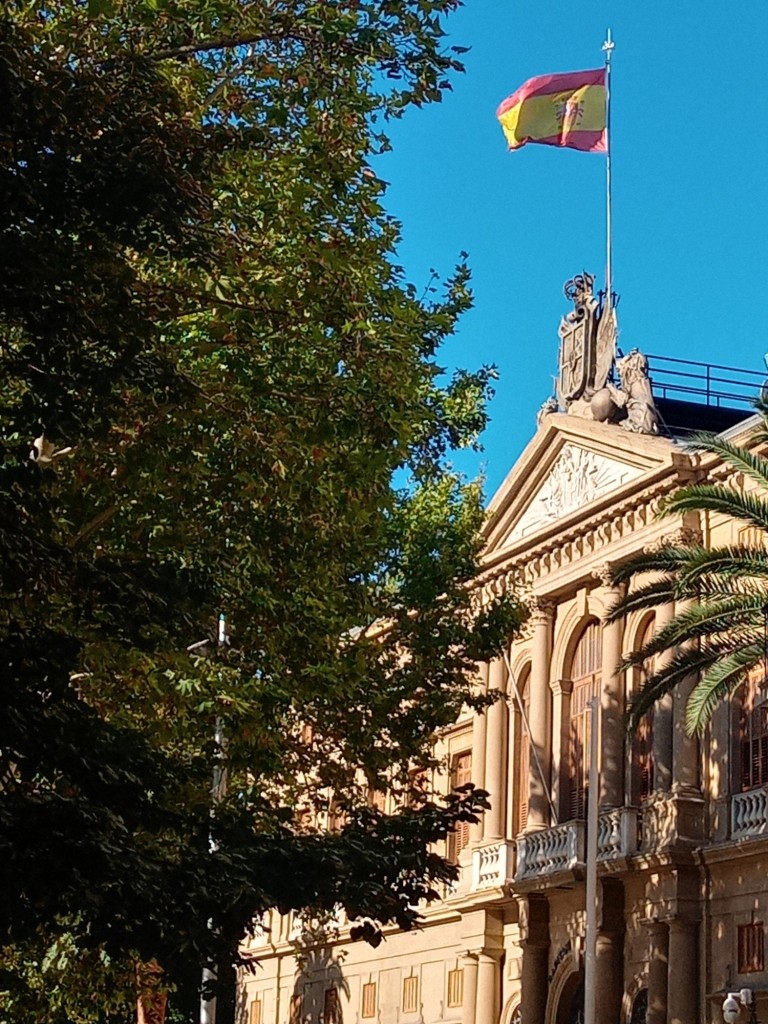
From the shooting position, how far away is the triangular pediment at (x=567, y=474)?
36281 mm

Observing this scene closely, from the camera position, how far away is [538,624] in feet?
130

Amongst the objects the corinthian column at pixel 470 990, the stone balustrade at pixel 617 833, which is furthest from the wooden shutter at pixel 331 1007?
the stone balustrade at pixel 617 833

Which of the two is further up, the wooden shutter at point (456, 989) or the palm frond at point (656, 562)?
the palm frond at point (656, 562)

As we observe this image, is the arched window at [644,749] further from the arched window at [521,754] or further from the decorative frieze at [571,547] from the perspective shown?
the arched window at [521,754]

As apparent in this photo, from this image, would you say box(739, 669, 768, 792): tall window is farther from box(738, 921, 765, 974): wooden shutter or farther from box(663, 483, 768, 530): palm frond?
box(663, 483, 768, 530): palm frond

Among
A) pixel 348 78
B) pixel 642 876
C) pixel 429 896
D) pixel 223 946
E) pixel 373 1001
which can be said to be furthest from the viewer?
pixel 373 1001

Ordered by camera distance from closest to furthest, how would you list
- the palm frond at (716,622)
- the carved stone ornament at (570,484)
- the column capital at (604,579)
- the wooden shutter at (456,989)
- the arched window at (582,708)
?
1. the palm frond at (716,622)
2. the column capital at (604,579)
3. the carved stone ornament at (570,484)
4. the arched window at (582,708)
5. the wooden shutter at (456,989)

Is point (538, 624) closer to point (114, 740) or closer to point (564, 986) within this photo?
point (564, 986)

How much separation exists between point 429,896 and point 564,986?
2189 cm

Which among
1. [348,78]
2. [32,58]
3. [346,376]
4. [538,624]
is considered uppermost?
[538,624]

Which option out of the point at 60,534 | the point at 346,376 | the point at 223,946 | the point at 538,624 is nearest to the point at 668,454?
the point at 538,624

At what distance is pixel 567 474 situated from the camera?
39344 mm

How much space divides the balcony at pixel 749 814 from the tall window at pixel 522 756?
25.9 ft

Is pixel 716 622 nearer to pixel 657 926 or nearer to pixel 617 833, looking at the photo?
pixel 657 926
